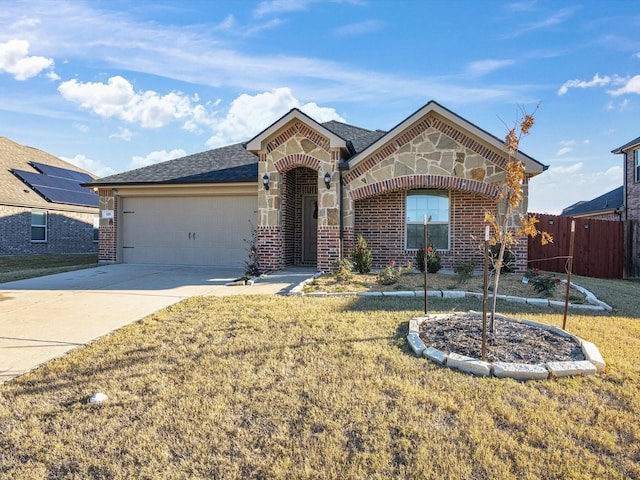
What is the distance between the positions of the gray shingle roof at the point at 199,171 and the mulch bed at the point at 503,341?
8003 mm

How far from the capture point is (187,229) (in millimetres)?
12867

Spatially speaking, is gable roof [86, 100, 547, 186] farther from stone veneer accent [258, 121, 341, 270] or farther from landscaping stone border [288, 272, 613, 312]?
landscaping stone border [288, 272, 613, 312]

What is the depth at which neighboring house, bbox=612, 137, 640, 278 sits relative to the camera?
1410 cm

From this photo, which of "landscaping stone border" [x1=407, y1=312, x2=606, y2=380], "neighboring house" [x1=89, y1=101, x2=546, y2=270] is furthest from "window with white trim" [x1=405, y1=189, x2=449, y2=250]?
"landscaping stone border" [x1=407, y1=312, x2=606, y2=380]

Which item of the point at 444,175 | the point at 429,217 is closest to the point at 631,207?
the point at 429,217

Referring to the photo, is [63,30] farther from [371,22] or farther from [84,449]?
[84,449]

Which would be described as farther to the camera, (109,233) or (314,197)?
(109,233)

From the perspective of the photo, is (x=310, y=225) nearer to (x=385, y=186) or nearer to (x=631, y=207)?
(x=385, y=186)

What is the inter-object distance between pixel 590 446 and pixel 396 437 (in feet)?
4.31

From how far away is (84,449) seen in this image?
2619 mm

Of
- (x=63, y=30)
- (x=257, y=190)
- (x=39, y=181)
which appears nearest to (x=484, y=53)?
(x=257, y=190)

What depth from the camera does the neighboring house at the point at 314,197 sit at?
1027 centimetres

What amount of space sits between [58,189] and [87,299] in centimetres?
1790

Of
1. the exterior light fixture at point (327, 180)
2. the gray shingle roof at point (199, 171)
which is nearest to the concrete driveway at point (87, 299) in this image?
the exterior light fixture at point (327, 180)
